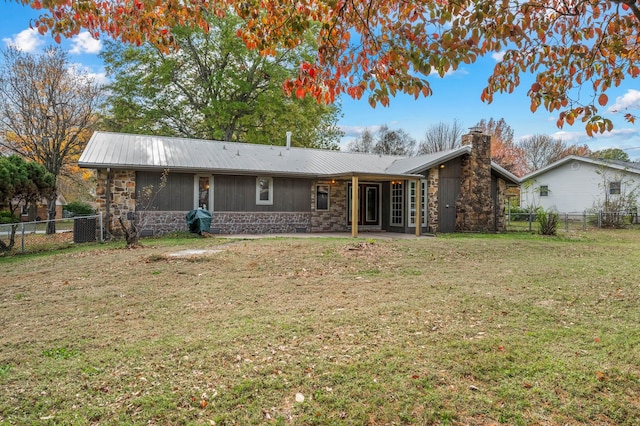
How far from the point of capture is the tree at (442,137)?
114 ft

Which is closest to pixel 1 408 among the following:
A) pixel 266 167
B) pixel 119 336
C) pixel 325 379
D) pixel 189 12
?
pixel 119 336

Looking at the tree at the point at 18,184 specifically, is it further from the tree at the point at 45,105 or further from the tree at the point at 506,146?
the tree at the point at 506,146

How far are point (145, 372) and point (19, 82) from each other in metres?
21.2

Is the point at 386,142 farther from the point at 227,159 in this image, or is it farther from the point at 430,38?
the point at 430,38

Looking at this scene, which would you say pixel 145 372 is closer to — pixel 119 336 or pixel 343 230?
pixel 119 336

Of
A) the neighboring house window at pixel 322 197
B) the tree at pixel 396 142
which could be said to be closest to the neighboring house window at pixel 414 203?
the neighboring house window at pixel 322 197

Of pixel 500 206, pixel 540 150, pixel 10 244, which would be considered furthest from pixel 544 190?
pixel 10 244

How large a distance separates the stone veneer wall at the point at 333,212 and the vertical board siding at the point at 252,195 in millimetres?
418

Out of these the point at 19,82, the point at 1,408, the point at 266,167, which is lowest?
the point at 1,408

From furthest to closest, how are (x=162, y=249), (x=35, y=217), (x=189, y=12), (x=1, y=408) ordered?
(x=35, y=217) < (x=162, y=249) < (x=189, y=12) < (x=1, y=408)

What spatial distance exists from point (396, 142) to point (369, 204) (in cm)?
2077

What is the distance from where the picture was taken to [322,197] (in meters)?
17.0

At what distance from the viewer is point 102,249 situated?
10789mm

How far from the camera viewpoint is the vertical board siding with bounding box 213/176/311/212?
15.2m
